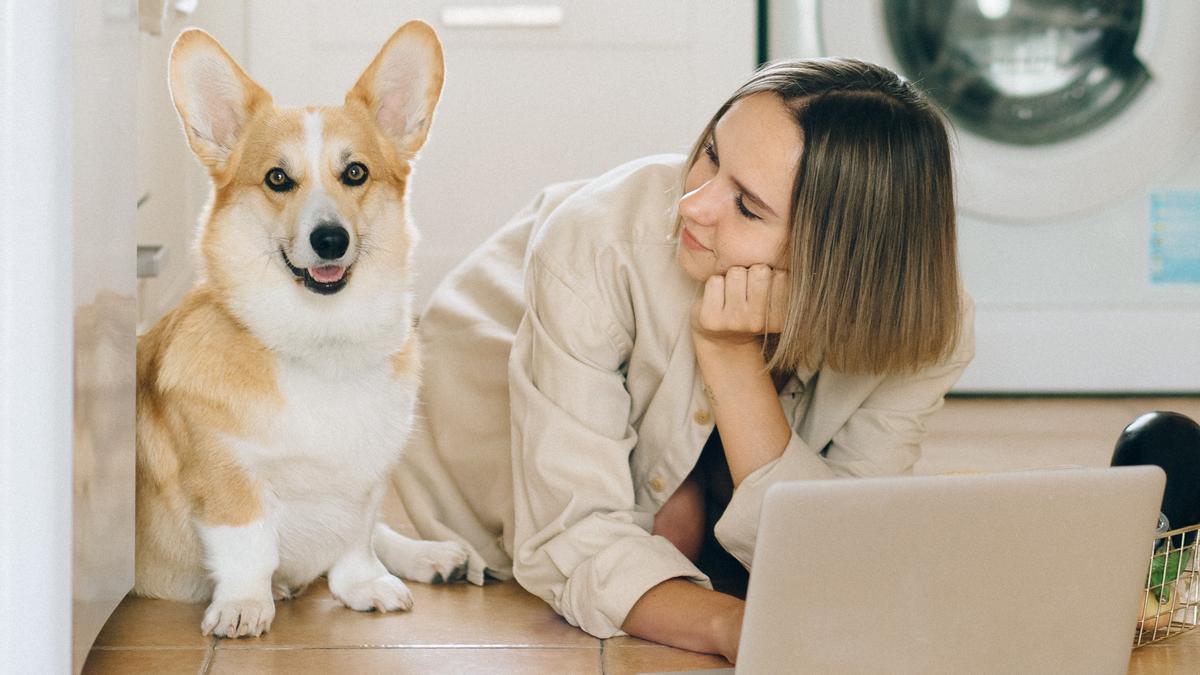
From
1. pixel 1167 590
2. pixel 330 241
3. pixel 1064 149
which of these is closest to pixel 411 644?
pixel 330 241

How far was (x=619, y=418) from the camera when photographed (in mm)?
1439

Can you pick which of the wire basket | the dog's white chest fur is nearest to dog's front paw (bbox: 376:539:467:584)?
the dog's white chest fur

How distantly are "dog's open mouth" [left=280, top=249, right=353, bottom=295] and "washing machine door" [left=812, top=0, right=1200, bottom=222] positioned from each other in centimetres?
138

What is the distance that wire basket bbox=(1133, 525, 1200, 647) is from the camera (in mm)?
1375

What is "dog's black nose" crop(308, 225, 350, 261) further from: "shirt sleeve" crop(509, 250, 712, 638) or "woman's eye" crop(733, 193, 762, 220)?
"woman's eye" crop(733, 193, 762, 220)

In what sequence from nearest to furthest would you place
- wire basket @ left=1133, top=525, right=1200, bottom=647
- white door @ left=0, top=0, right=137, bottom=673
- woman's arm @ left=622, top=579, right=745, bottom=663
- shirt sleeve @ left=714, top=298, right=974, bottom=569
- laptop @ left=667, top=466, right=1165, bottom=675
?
white door @ left=0, top=0, right=137, bottom=673 < laptop @ left=667, top=466, right=1165, bottom=675 < woman's arm @ left=622, top=579, right=745, bottom=663 < wire basket @ left=1133, top=525, right=1200, bottom=647 < shirt sleeve @ left=714, top=298, right=974, bottom=569

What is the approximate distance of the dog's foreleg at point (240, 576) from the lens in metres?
1.35

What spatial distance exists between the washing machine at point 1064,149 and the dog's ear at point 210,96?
1.38m

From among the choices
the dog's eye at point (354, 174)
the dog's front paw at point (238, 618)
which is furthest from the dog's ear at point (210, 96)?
the dog's front paw at point (238, 618)

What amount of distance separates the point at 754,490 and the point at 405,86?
2.02 ft

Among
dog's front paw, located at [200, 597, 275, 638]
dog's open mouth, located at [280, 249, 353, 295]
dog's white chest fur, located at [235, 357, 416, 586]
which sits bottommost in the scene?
dog's front paw, located at [200, 597, 275, 638]

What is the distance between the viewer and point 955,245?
1.42 meters

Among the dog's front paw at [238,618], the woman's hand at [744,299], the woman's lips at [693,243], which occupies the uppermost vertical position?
the woman's lips at [693,243]

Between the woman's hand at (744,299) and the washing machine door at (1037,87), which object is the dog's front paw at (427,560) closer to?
the woman's hand at (744,299)
